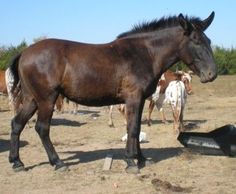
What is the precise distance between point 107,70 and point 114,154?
7.72 feet

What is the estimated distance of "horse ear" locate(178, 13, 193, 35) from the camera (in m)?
8.55

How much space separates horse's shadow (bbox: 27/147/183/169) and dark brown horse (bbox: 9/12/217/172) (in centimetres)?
93

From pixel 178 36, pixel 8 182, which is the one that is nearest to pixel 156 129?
pixel 178 36

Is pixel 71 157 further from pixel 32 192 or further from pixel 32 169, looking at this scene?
pixel 32 192

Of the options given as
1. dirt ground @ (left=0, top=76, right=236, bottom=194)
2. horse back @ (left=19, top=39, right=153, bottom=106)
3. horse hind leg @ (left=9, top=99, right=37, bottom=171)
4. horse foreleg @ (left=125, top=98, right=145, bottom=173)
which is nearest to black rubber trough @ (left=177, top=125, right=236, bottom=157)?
dirt ground @ (left=0, top=76, right=236, bottom=194)

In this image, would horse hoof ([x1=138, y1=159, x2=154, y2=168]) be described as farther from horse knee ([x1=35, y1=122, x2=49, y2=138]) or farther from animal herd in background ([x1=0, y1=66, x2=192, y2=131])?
animal herd in background ([x1=0, y1=66, x2=192, y2=131])

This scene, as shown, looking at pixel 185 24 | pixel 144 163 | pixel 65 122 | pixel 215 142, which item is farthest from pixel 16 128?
pixel 65 122

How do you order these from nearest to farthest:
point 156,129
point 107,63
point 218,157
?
point 107,63 < point 218,157 < point 156,129

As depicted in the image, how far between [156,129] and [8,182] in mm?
7052

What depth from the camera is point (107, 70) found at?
27.9 feet

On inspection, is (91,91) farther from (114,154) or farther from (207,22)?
(207,22)

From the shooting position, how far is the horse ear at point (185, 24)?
8555 mm

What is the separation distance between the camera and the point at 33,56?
8.41 m

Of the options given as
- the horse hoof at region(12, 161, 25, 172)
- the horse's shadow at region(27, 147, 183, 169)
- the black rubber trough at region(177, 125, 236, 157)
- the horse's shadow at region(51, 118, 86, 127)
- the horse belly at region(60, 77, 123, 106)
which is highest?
the horse belly at region(60, 77, 123, 106)
